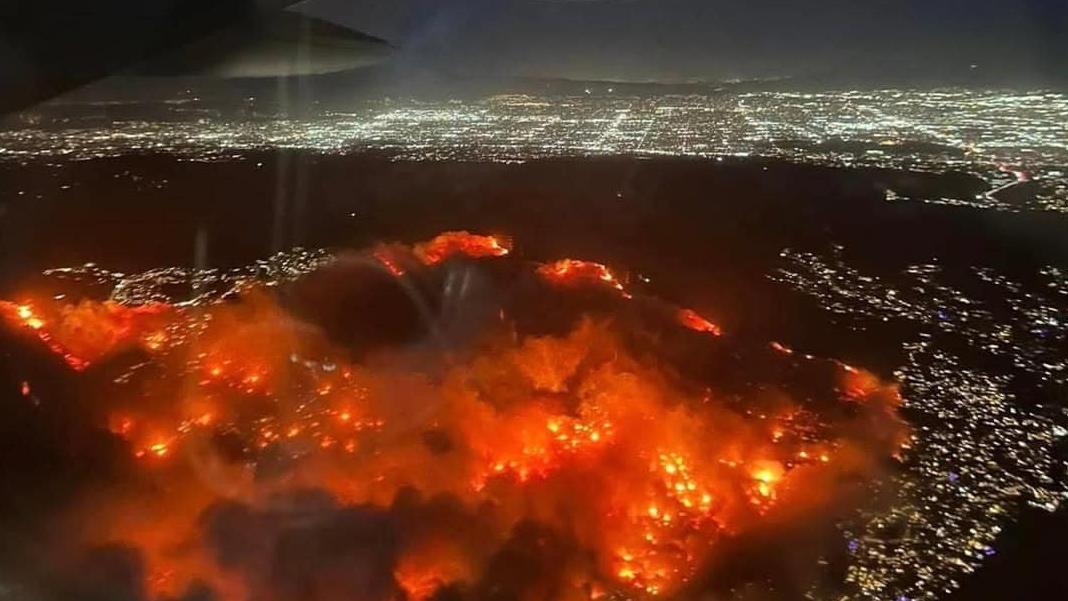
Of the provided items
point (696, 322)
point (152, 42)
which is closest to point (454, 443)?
point (696, 322)

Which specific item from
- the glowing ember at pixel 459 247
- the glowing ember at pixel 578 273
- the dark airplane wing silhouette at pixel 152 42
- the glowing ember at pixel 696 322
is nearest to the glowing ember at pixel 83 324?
the glowing ember at pixel 459 247

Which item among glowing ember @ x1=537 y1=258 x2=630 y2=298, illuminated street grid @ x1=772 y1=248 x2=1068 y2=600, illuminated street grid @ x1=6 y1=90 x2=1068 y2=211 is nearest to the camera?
illuminated street grid @ x1=772 y1=248 x2=1068 y2=600

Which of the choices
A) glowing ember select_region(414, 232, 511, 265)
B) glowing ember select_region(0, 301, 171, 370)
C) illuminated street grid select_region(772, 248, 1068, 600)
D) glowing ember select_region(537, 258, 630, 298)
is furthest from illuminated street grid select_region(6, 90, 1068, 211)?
glowing ember select_region(0, 301, 171, 370)

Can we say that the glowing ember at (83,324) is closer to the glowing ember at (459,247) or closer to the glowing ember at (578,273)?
the glowing ember at (459,247)

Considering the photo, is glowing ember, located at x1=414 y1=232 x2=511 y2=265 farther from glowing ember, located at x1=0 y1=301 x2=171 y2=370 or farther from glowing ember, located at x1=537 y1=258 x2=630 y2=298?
glowing ember, located at x1=0 y1=301 x2=171 y2=370

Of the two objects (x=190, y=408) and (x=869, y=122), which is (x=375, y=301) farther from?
(x=869, y=122)

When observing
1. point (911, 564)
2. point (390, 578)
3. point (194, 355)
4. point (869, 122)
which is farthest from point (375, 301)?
point (869, 122)

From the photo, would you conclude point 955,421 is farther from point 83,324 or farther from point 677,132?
point 677,132
